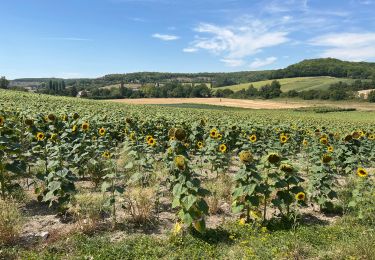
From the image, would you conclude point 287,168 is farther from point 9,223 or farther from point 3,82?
point 3,82

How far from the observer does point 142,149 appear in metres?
8.95

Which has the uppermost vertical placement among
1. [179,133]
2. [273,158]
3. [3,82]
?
[3,82]

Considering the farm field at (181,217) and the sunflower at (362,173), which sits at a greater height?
the sunflower at (362,173)

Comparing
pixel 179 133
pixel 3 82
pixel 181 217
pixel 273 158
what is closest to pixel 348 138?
pixel 273 158

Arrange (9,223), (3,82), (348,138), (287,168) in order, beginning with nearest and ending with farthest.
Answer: (9,223) → (287,168) → (348,138) → (3,82)

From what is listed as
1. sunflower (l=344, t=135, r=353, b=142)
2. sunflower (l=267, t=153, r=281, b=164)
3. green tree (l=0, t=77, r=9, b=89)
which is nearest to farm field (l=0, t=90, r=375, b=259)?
sunflower (l=267, t=153, r=281, b=164)

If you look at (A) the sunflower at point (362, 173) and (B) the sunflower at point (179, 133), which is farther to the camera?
(A) the sunflower at point (362, 173)

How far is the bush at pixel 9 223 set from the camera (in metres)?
5.04

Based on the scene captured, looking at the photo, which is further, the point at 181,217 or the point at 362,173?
the point at 362,173

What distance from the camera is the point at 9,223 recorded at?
5195 mm

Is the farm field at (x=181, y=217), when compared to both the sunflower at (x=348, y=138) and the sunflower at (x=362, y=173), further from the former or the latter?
the sunflower at (x=348, y=138)

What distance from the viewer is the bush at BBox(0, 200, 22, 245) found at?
16.5ft

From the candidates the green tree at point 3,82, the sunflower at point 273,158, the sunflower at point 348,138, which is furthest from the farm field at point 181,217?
the green tree at point 3,82

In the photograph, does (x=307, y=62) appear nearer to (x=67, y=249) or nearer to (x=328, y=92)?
(x=328, y=92)
